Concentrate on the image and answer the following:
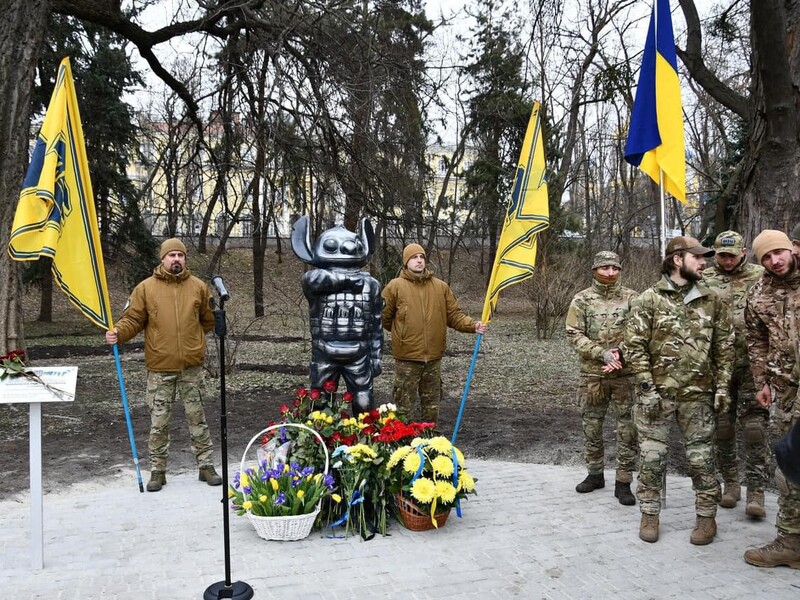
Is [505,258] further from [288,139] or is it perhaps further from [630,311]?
[288,139]

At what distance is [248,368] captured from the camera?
38.6 ft

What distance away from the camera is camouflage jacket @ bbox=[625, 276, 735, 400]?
4.18 metres

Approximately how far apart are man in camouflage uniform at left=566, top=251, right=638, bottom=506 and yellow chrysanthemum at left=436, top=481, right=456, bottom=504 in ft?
4.71

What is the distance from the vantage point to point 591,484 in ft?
17.4

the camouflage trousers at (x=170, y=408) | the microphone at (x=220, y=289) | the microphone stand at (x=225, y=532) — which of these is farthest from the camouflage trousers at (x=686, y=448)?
the camouflage trousers at (x=170, y=408)

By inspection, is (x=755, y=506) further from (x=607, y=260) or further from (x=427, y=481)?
(x=427, y=481)

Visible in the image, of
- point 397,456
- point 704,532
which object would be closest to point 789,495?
point 704,532

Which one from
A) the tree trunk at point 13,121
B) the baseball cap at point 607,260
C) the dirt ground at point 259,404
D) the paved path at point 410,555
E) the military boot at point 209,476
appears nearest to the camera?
the paved path at point 410,555

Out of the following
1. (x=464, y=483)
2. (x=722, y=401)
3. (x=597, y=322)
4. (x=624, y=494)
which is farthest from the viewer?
(x=597, y=322)

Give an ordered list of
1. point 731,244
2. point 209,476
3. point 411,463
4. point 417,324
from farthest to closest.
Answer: point 417,324
point 209,476
point 731,244
point 411,463

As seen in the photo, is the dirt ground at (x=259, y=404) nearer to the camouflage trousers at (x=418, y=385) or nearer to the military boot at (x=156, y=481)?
the military boot at (x=156, y=481)

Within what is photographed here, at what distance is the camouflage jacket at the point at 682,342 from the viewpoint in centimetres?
418

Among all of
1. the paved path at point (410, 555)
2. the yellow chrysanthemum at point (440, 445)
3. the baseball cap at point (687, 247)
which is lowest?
the paved path at point (410, 555)

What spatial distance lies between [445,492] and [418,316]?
1.85 m
